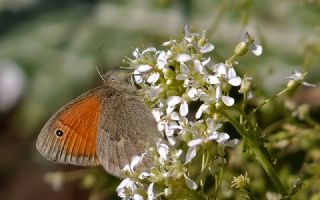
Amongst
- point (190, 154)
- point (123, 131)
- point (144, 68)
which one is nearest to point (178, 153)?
point (190, 154)

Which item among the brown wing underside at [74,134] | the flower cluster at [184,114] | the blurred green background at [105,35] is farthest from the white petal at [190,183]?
the blurred green background at [105,35]

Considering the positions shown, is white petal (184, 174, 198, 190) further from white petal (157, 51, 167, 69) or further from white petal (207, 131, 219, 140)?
white petal (157, 51, 167, 69)

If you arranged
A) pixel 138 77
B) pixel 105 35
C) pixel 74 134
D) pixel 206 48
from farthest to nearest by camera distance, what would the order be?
1. pixel 105 35
2. pixel 74 134
3. pixel 138 77
4. pixel 206 48

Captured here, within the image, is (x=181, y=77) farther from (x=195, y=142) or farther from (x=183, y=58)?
(x=195, y=142)

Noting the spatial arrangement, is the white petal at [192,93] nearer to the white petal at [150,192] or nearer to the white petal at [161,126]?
the white petal at [161,126]

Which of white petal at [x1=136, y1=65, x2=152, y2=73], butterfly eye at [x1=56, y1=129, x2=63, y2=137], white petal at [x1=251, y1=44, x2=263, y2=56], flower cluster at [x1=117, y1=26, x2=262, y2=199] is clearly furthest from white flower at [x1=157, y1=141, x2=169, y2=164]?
butterfly eye at [x1=56, y1=129, x2=63, y2=137]

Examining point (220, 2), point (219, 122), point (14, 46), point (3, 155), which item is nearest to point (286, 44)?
point (220, 2)
